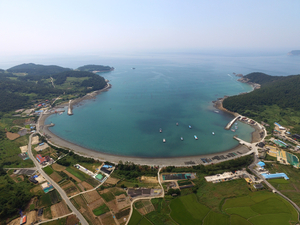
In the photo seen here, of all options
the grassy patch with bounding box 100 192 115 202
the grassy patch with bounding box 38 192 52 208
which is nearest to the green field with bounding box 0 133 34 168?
the grassy patch with bounding box 38 192 52 208

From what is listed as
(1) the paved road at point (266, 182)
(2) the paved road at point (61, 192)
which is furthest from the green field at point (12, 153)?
(1) the paved road at point (266, 182)

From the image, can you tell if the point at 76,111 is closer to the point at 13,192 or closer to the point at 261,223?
the point at 13,192

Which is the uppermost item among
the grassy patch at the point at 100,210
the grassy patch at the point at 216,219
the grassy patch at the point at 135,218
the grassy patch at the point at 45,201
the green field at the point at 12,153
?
the grassy patch at the point at 216,219

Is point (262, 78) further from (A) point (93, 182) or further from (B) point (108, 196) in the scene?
(A) point (93, 182)

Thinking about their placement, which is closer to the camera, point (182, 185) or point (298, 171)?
point (182, 185)

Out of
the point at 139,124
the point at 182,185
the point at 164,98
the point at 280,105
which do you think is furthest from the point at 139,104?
the point at 280,105

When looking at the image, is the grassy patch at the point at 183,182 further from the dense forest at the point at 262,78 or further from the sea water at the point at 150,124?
the dense forest at the point at 262,78

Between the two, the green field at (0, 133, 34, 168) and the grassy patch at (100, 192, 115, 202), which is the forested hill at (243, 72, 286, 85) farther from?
the green field at (0, 133, 34, 168)

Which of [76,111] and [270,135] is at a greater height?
[270,135]
